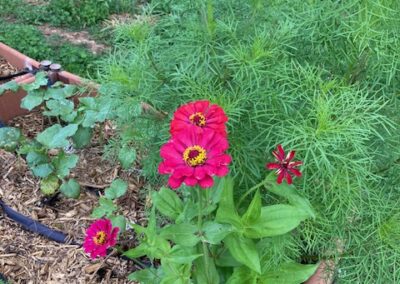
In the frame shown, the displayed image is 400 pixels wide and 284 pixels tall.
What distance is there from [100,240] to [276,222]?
61 centimetres

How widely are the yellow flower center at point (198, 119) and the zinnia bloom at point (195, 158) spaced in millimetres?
21

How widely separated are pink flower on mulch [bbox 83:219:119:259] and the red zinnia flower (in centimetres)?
65

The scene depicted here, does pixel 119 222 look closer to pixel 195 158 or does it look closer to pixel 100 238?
pixel 100 238

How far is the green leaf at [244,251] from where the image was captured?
4.63 feet

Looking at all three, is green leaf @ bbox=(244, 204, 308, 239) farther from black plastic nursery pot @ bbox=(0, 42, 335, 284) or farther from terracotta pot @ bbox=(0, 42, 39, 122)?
terracotta pot @ bbox=(0, 42, 39, 122)

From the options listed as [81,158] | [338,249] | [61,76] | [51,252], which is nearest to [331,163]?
[338,249]

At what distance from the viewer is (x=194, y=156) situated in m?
1.17

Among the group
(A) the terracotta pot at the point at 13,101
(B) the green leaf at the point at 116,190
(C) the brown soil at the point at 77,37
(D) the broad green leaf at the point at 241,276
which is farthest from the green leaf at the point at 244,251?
(C) the brown soil at the point at 77,37

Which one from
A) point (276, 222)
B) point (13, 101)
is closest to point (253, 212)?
point (276, 222)

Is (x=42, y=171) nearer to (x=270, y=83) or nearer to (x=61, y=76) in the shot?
(x=61, y=76)

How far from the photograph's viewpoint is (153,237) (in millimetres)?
1458

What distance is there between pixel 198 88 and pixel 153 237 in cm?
44

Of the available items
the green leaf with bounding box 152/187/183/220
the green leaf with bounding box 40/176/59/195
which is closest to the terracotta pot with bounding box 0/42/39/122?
the green leaf with bounding box 40/176/59/195

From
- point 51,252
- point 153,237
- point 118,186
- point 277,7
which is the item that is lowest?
point 51,252
